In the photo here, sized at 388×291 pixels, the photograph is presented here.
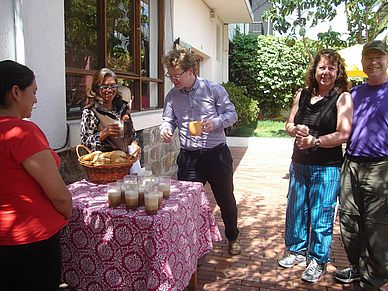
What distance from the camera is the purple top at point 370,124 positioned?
112 inches

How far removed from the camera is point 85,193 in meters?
2.70

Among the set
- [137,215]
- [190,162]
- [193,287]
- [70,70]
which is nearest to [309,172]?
[190,162]

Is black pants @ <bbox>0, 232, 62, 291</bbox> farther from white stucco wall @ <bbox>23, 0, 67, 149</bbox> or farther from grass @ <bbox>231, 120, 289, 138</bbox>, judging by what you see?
grass @ <bbox>231, 120, 289, 138</bbox>

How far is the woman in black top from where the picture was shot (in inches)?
118

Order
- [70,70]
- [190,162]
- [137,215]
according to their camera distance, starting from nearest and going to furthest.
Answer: [137,215] → [190,162] → [70,70]

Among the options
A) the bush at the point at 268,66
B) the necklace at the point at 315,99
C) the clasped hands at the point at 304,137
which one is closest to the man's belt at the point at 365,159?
the clasped hands at the point at 304,137

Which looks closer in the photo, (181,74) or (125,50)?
(181,74)

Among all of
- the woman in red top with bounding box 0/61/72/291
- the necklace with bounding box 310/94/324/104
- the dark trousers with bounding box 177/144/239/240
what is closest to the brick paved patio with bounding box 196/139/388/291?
the dark trousers with bounding box 177/144/239/240

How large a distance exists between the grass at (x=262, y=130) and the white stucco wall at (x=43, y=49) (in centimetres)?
1030

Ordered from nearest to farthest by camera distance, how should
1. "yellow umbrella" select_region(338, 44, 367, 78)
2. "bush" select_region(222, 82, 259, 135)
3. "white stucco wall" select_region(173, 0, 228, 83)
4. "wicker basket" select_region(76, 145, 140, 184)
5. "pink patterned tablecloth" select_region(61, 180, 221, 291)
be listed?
1. "pink patterned tablecloth" select_region(61, 180, 221, 291)
2. "wicker basket" select_region(76, 145, 140, 184)
3. "yellow umbrella" select_region(338, 44, 367, 78)
4. "white stucco wall" select_region(173, 0, 228, 83)
5. "bush" select_region(222, 82, 259, 135)

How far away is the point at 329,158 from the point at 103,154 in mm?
1849

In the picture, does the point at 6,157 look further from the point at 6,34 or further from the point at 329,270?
the point at 329,270

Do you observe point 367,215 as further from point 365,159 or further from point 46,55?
point 46,55

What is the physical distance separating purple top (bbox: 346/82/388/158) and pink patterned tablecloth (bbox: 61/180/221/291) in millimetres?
1431
